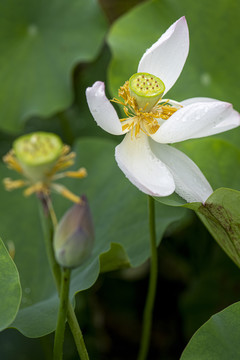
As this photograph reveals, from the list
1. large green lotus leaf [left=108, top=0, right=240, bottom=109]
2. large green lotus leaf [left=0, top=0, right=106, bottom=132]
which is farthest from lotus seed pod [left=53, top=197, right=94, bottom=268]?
large green lotus leaf [left=0, top=0, right=106, bottom=132]

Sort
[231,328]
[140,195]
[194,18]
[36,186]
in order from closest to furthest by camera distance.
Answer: [36,186] → [231,328] → [140,195] → [194,18]

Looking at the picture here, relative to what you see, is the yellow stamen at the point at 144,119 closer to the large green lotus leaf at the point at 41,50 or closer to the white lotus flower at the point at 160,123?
the white lotus flower at the point at 160,123

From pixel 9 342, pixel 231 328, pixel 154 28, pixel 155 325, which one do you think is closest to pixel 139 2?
pixel 154 28

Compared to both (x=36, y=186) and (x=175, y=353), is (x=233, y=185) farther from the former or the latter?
(x=175, y=353)

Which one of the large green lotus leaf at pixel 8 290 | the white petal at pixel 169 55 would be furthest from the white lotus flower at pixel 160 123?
the large green lotus leaf at pixel 8 290

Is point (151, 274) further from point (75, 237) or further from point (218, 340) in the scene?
point (75, 237)

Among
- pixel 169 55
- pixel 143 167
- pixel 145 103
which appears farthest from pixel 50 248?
pixel 169 55

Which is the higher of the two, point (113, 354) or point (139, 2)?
point (139, 2)
